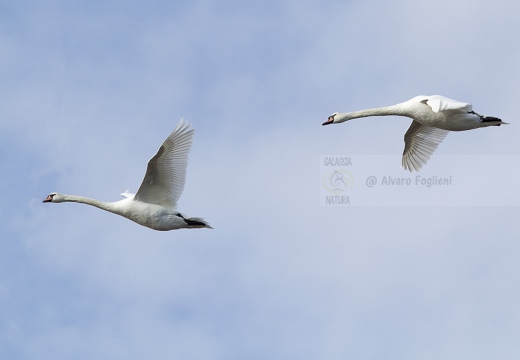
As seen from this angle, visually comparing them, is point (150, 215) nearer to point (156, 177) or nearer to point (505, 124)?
point (156, 177)

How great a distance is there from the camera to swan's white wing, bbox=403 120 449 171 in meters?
27.6

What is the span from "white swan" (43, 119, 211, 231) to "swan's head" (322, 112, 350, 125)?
4.61 metres

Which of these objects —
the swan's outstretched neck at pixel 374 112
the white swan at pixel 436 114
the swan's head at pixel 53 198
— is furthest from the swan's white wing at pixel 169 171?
the swan's outstretched neck at pixel 374 112

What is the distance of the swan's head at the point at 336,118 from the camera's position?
25.9 meters

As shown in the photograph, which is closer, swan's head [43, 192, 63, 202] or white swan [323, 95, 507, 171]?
white swan [323, 95, 507, 171]

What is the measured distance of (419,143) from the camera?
27.8 m

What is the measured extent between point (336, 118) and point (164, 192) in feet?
17.3

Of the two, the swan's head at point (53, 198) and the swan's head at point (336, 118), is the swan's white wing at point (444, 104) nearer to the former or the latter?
the swan's head at point (336, 118)

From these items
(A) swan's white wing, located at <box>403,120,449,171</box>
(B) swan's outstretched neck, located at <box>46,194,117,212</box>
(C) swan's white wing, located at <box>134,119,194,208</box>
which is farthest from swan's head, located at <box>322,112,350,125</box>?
(B) swan's outstretched neck, located at <box>46,194,117,212</box>

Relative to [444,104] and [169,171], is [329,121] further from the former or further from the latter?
[169,171]

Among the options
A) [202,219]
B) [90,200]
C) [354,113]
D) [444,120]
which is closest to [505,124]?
[444,120]

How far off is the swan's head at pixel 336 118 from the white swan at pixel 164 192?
461 centimetres

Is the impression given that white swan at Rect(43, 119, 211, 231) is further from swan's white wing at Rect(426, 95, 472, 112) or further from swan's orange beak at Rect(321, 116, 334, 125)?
swan's white wing at Rect(426, 95, 472, 112)

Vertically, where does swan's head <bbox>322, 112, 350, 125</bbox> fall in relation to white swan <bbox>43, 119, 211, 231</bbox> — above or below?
above
